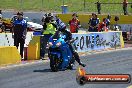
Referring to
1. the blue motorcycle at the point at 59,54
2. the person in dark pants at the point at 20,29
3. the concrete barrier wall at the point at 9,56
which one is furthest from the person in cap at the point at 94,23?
the blue motorcycle at the point at 59,54

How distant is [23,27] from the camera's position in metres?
20.1

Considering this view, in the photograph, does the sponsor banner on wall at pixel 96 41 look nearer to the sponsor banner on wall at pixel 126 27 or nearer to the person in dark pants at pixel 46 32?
the person in dark pants at pixel 46 32

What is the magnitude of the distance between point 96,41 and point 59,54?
10290 millimetres

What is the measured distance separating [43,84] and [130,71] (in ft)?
14.2

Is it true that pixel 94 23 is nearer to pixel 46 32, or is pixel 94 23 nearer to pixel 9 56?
pixel 46 32

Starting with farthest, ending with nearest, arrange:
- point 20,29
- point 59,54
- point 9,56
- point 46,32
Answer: point 46,32
point 20,29
point 9,56
point 59,54

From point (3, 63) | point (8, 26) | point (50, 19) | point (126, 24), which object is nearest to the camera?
point (3, 63)

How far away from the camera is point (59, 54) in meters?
16.0

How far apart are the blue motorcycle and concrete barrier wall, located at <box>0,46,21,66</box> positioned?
2.75m

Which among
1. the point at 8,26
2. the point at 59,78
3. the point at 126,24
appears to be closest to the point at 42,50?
the point at 59,78

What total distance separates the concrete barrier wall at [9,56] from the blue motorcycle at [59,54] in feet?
9.02

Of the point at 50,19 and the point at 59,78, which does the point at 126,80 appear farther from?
the point at 50,19

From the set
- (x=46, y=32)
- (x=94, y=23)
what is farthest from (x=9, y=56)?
(x=94, y=23)

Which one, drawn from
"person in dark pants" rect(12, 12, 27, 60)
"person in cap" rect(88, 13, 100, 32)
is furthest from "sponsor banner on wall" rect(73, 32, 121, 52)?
"person in dark pants" rect(12, 12, 27, 60)
